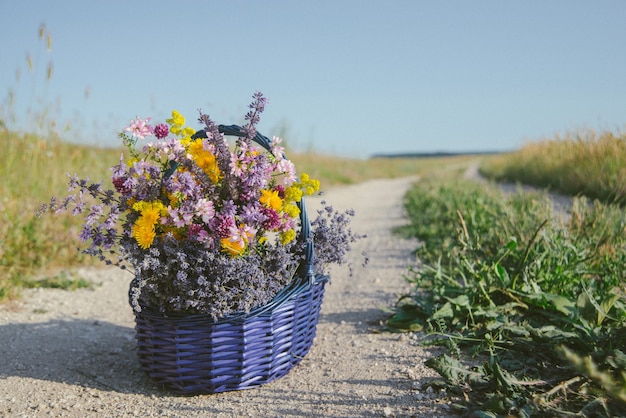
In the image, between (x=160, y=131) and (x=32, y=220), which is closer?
(x=160, y=131)

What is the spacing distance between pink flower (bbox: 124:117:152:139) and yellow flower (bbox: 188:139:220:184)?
21 cm

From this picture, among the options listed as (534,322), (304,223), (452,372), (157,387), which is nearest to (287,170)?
(304,223)

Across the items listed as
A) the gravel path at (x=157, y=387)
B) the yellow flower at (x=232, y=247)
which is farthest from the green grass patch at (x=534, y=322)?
the yellow flower at (x=232, y=247)

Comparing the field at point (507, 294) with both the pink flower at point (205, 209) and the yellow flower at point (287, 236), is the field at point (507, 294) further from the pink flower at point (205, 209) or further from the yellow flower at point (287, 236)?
the pink flower at point (205, 209)

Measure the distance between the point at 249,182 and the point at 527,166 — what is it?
1185cm

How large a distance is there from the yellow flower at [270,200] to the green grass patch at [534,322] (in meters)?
0.89

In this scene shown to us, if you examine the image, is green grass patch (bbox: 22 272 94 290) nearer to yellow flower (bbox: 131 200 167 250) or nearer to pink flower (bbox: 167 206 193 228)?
yellow flower (bbox: 131 200 167 250)

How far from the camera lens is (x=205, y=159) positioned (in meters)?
2.35

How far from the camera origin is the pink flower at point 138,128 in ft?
7.84

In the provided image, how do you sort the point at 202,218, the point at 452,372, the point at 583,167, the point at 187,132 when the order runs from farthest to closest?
the point at 583,167 < the point at 187,132 < the point at 202,218 < the point at 452,372

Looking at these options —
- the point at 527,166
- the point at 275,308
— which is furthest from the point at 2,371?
the point at 527,166

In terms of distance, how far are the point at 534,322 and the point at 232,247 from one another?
→ 5.23ft

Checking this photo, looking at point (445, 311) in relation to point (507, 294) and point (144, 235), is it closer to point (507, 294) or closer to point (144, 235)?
point (507, 294)

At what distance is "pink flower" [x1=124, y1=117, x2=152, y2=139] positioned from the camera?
239 cm
